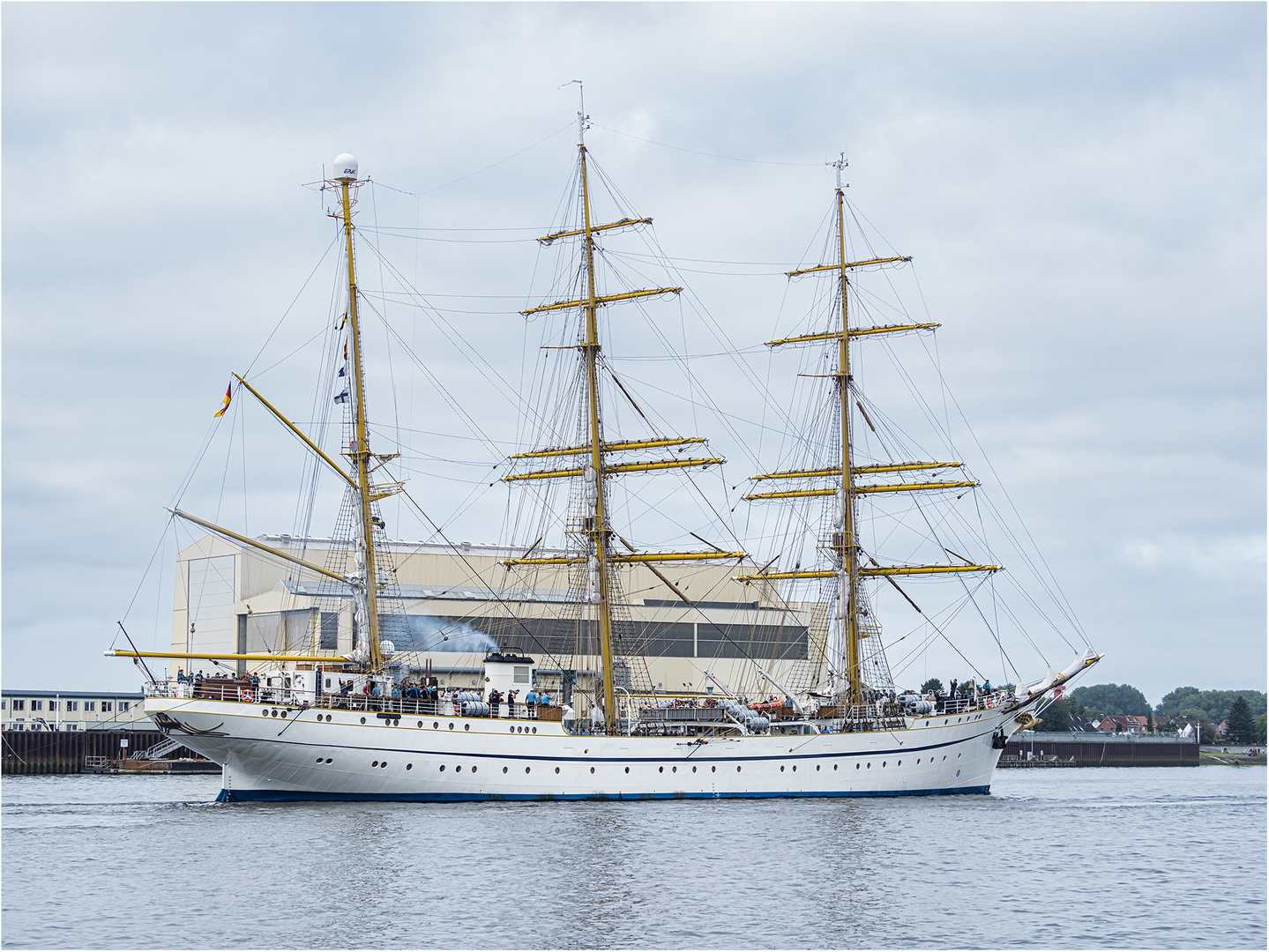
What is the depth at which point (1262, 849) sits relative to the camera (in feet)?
169

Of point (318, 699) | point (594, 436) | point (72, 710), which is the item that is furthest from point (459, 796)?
point (72, 710)

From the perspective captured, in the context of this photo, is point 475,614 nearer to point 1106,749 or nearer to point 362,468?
point 362,468

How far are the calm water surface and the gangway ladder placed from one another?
43489mm

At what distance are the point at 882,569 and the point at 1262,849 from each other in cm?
2569

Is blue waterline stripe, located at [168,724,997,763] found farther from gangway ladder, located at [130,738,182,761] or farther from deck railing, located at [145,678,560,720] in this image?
gangway ladder, located at [130,738,182,761]

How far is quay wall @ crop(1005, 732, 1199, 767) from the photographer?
154500 millimetres

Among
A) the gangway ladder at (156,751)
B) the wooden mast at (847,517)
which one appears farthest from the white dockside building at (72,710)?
the wooden mast at (847,517)

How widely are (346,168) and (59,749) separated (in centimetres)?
5733

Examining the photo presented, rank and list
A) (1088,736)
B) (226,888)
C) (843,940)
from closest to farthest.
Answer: (843,940)
(226,888)
(1088,736)

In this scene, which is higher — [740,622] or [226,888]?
[740,622]

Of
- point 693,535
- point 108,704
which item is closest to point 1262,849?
point 693,535


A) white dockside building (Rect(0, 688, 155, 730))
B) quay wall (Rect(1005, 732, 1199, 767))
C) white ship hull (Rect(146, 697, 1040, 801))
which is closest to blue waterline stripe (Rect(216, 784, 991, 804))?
white ship hull (Rect(146, 697, 1040, 801))

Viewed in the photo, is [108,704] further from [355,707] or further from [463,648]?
[355,707]

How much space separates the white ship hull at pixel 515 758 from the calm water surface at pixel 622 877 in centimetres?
165
